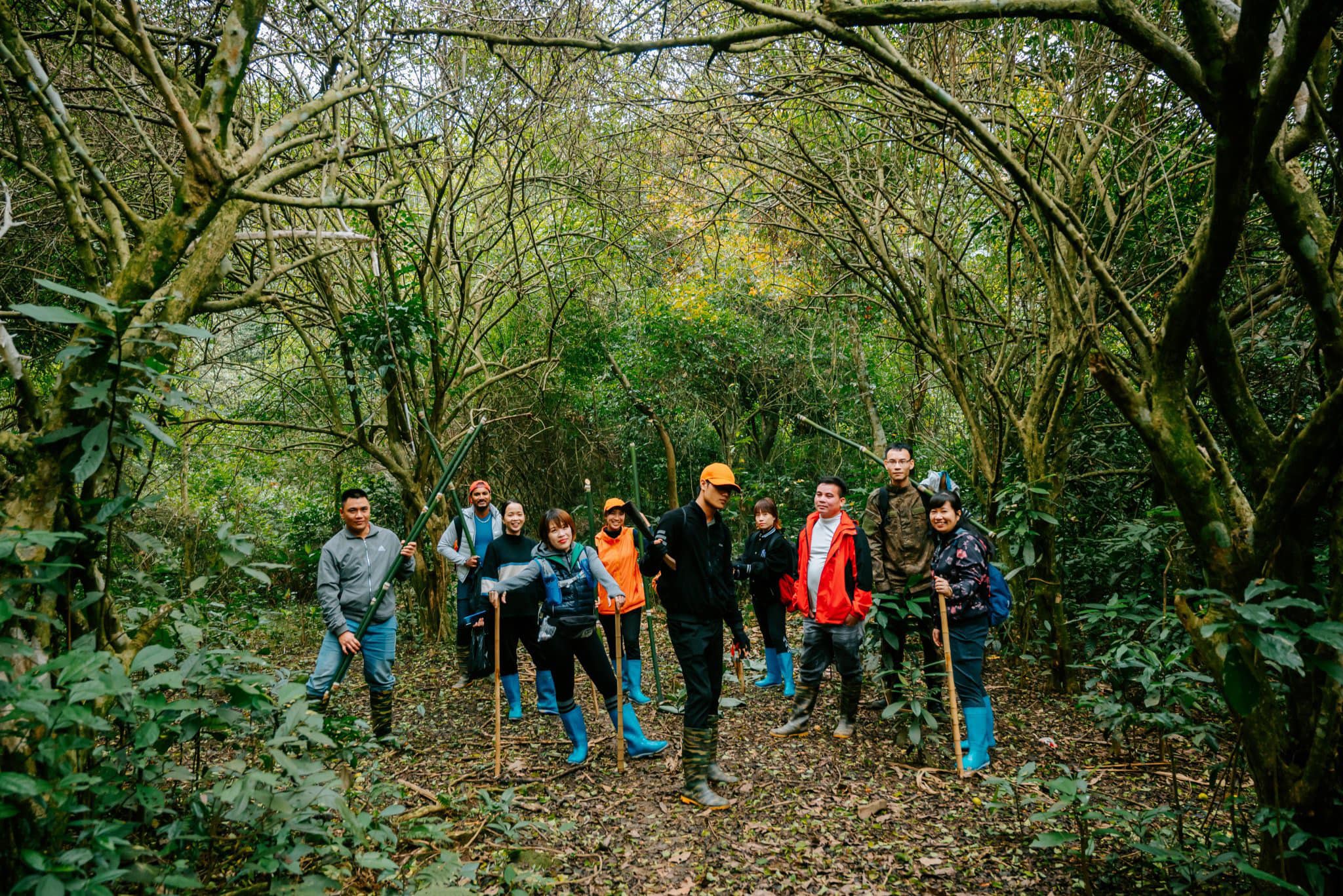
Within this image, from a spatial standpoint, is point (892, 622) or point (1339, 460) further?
point (892, 622)

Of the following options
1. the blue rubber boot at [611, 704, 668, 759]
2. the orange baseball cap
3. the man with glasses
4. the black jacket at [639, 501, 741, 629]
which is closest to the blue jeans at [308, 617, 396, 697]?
the blue rubber boot at [611, 704, 668, 759]

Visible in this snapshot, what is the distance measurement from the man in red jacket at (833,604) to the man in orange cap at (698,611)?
103cm

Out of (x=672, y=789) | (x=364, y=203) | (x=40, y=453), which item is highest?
(x=364, y=203)

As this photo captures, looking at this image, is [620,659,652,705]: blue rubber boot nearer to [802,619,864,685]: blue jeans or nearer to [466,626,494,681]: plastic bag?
[466,626,494,681]: plastic bag

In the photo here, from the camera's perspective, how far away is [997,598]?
4.74 m

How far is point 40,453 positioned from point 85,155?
126 centimetres

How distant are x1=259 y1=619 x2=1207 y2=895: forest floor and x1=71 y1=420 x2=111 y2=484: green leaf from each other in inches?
94.6

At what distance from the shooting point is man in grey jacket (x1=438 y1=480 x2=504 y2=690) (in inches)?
251

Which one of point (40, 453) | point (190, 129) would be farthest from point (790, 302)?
point (40, 453)

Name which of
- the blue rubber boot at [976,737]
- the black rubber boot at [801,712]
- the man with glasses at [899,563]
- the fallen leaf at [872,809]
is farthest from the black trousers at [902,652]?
the fallen leaf at [872,809]

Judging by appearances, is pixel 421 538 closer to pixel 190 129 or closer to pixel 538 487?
pixel 538 487

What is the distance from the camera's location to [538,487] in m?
13.1

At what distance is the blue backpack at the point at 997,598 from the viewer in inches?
185

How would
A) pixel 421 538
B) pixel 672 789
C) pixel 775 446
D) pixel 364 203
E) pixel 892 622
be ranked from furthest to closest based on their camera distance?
pixel 775 446
pixel 421 538
pixel 892 622
pixel 672 789
pixel 364 203
